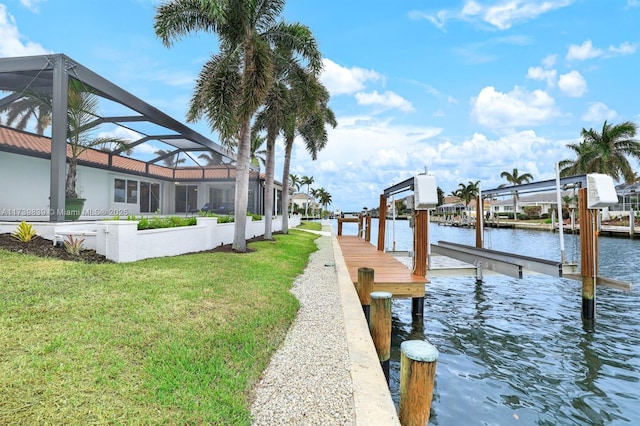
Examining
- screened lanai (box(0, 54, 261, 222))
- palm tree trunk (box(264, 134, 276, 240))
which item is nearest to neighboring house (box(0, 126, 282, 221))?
screened lanai (box(0, 54, 261, 222))

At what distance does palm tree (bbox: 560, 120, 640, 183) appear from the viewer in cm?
3100

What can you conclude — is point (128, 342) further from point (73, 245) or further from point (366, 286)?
point (73, 245)

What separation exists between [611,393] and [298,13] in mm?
14351

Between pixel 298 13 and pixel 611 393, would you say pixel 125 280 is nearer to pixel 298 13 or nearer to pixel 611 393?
pixel 611 393

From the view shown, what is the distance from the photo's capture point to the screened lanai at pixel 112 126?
7906 mm

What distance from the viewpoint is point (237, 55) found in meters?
11.1

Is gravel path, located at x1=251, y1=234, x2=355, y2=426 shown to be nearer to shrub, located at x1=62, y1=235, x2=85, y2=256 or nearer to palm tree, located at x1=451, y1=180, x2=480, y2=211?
shrub, located at x1=62, y1=235, x2=85, y2=256

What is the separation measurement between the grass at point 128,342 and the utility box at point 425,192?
3448 mm

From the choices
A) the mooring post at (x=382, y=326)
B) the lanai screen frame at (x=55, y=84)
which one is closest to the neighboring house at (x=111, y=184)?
the lanai screen frame at (x=55, y=84)

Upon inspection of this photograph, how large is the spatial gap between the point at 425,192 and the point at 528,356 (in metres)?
3.62

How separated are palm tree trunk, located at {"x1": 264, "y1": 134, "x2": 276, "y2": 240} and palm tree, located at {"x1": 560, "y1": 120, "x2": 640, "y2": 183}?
33794 millimetres

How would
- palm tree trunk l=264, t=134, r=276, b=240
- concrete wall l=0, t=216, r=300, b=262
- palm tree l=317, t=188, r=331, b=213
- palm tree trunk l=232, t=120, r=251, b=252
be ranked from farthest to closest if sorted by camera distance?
palm tree l=317, t=188, r=331, b=213
palm tree trunk l=264, t=134, r=276, b=240
palm tree trunk l=232, t=120, r=251, b=252
concrete wall l=0, t=216, r=300, b=262

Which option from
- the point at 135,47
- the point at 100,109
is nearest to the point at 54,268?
the point at 100,109

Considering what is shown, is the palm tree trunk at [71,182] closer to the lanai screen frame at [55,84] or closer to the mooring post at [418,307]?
the lanai screen frame at [55,84]
